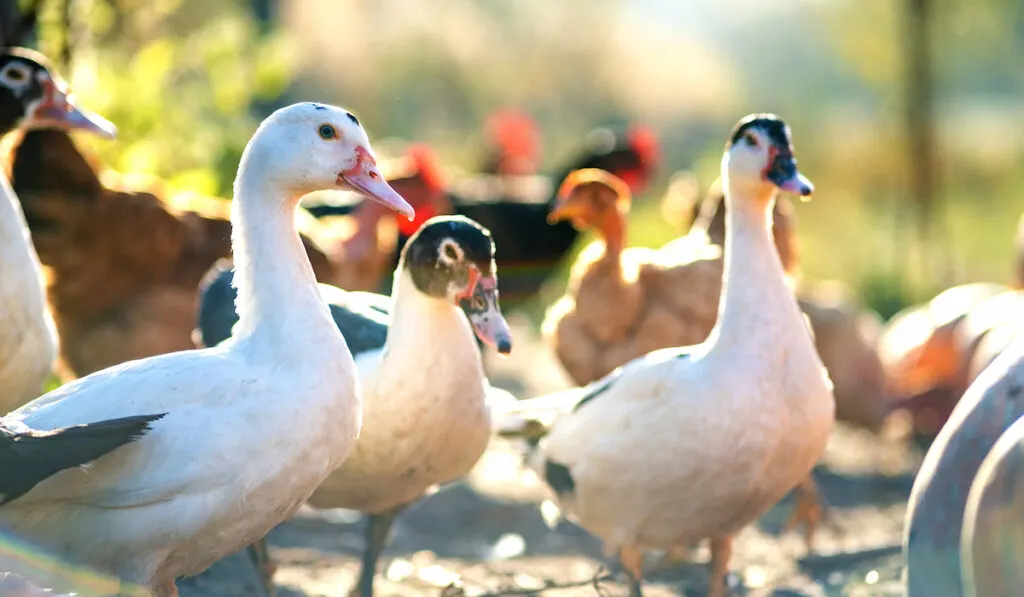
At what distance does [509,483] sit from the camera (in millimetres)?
6711

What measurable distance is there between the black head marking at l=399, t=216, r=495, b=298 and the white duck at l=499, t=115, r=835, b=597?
716 mm

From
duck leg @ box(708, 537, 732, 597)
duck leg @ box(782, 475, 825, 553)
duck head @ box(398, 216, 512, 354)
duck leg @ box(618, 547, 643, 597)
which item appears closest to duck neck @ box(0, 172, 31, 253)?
duck head @ box(398, 216, 512, 354)

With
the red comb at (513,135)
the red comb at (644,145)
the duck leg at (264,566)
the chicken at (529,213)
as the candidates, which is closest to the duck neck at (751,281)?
the duck leg at (264,566)

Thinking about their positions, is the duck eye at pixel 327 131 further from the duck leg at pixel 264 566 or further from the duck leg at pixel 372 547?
the duck leg at pixel 372 547

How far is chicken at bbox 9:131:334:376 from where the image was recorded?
5637 mm

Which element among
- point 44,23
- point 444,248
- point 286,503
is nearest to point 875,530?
point 444,248

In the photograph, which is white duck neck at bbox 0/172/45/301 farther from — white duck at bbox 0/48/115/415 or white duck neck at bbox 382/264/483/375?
white duck neck at bbox 382/264/483/375

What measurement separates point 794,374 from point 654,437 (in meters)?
0.48

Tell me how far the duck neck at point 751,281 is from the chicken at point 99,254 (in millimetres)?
2213

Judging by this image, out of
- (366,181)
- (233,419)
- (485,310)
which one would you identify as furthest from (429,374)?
(233,419)

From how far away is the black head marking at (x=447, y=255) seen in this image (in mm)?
4070

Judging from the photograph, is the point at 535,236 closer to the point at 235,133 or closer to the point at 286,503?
the point at 235,133

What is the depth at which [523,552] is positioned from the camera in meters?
5.52

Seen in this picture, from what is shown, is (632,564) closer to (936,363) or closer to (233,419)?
(233,419)
